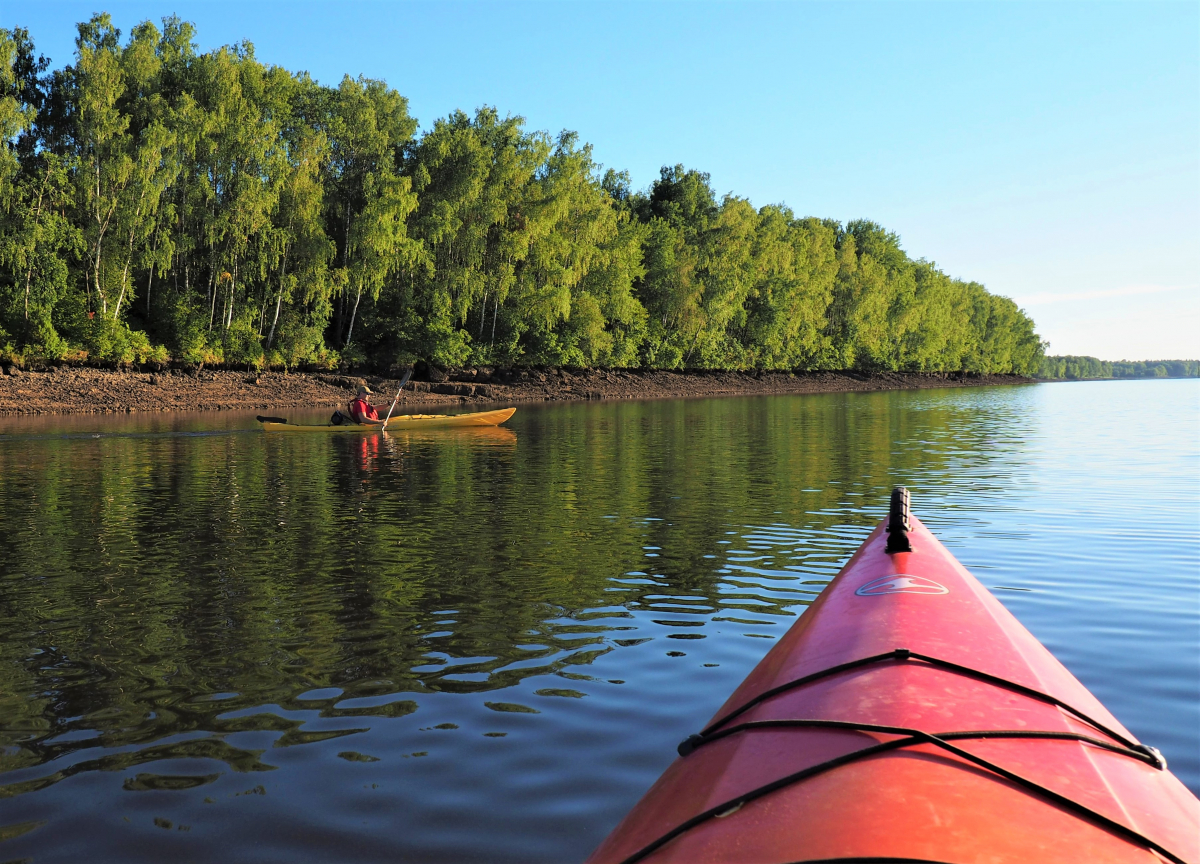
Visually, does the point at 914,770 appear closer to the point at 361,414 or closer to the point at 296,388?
the point at 361,414

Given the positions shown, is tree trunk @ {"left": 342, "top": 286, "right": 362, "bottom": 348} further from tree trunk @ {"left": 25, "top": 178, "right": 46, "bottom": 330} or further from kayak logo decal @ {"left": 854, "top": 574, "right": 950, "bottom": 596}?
kayak logo decal @ {"left": 854, "top": 574, "right": 950, "bottom": 596}

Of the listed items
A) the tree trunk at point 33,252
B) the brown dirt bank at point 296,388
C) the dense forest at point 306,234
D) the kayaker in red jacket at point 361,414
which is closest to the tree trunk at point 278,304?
the dense forest at point 306,234

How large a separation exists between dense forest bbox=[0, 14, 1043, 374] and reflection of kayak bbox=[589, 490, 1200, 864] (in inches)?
1671

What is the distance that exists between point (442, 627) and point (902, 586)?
3788mm

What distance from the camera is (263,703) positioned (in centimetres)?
538

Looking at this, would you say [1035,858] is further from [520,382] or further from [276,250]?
[520,382]

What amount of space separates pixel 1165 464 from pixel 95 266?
42.2 meters

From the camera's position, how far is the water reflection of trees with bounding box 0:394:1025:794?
5.49 m

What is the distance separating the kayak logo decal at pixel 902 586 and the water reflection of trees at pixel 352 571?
214 centimetres

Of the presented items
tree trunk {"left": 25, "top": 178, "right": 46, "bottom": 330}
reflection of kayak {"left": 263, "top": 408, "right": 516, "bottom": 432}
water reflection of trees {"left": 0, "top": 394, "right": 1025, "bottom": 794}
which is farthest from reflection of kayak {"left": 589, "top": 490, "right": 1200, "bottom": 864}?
tree trunk {"left": 25, "top": 178, "right": 46, "bottom": 330}

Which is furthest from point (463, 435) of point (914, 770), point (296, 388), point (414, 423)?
point (914, 770)

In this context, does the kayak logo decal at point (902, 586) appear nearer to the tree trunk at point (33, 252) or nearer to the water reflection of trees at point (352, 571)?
the water reflection of trees at point (352, 571)

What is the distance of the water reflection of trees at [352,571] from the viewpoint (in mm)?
5492

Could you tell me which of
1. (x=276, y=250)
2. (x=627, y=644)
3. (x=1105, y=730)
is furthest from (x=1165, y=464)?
(x=276, y=250)
